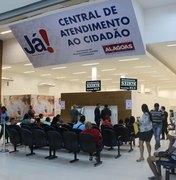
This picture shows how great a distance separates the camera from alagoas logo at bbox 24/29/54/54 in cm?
976

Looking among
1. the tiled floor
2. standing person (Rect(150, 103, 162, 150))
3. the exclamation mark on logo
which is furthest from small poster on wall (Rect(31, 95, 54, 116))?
standing person (Rect(150, 103, 162, 150))

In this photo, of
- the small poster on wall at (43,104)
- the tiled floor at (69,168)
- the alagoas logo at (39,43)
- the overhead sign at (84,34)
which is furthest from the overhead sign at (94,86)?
the tiled floor at (69,168)

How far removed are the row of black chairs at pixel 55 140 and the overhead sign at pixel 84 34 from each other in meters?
3.66

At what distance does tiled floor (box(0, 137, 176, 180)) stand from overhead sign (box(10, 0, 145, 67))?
375 centimetres

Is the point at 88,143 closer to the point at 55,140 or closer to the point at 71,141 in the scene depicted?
the point at 71,141

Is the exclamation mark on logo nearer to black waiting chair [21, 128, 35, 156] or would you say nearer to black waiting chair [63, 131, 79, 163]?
black waiting chair [21, 128, 35, 156]

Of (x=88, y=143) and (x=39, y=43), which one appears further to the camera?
(x=39, y=43)

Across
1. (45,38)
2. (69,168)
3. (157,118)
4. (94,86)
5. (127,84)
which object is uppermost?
(45,38)

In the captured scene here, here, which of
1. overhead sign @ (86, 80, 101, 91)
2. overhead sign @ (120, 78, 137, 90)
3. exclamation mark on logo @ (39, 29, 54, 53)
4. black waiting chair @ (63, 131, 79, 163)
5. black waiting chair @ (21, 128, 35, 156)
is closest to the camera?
black waiting chair @ (63, 131, 79, 163)

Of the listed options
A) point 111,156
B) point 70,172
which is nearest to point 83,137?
point 70,172

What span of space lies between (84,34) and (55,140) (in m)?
4.05

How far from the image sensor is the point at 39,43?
10.2 meters

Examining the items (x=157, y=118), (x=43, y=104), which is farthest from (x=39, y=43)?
(x=43, y=104)

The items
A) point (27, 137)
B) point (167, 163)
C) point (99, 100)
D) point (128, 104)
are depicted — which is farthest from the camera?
point (99, 100)
